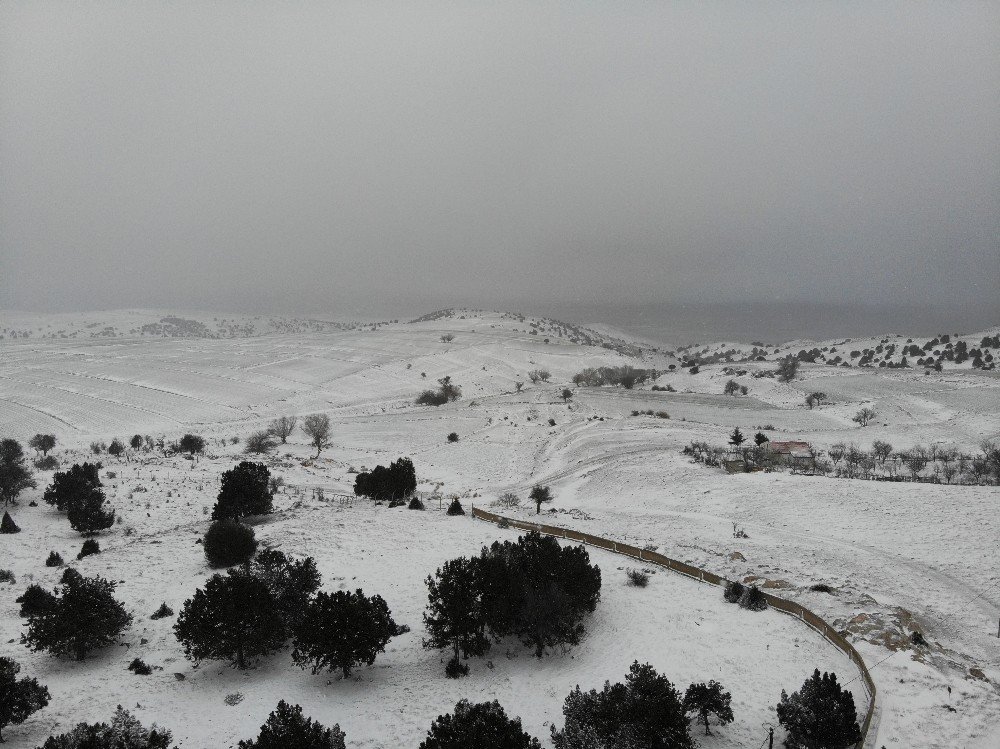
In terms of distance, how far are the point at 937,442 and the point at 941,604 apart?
4238 cm

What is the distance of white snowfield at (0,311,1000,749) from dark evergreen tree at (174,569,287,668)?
83cm

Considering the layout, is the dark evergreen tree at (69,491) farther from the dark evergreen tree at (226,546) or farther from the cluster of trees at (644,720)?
the cluster of trees at (644,720)

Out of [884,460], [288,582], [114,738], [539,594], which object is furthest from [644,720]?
[884,460]

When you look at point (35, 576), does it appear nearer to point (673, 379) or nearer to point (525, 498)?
point (525, 498)

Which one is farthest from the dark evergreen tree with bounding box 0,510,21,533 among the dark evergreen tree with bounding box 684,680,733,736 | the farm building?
the farm building

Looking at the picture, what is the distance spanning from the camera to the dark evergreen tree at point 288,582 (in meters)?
21.7

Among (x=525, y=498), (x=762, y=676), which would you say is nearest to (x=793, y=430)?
(x=525, y=498)

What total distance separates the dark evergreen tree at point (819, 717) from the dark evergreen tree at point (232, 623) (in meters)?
17.8

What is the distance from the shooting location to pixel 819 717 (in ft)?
49.6

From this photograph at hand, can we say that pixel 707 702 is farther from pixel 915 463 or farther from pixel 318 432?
pixel 318 432

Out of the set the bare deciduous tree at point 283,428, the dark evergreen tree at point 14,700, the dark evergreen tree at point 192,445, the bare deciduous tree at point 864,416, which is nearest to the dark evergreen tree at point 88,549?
the dark evergreen tree at point 14,700

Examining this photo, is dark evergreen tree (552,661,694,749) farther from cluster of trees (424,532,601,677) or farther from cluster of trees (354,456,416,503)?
cluster of trees (354,456,416,503)

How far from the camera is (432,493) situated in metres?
47.2

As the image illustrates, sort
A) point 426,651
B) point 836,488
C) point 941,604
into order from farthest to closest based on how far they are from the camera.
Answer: point 836,488
point 941,604
point 426,651
